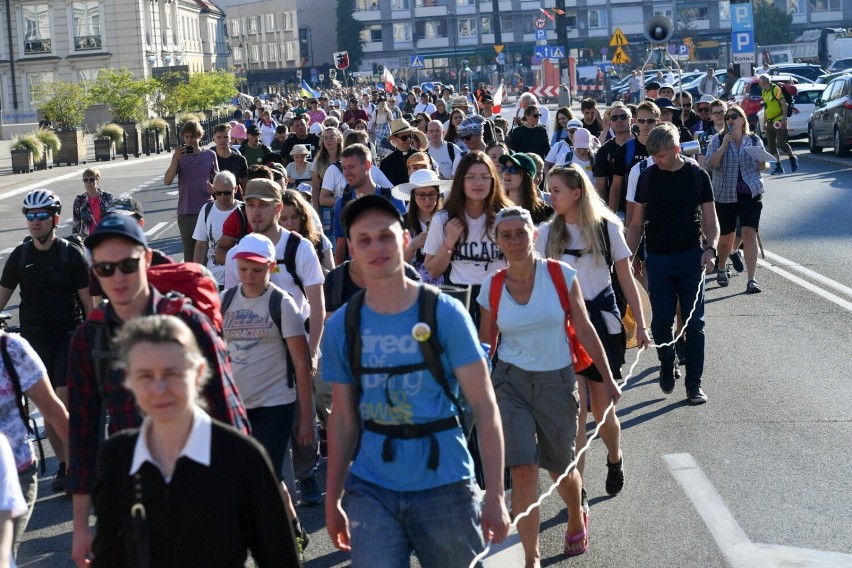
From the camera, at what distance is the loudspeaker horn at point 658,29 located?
24203 millimetres

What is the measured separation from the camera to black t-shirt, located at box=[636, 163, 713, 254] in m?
→ 9.62

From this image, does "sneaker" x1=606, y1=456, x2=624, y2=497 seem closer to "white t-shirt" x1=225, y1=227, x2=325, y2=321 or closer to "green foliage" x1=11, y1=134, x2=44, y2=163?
"white t-shirt" x1=225, y1=227, x2=325, y2=321

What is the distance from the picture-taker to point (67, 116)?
5456 cm

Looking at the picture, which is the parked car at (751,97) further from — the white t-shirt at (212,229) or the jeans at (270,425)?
the jeans at (270,425)

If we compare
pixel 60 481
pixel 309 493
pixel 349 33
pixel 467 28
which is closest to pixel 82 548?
pixel 309 493

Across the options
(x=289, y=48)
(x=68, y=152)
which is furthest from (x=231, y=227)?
(x=289, y=48)

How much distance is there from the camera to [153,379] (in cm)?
365

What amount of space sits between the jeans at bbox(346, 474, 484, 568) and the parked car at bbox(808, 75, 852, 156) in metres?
27.6

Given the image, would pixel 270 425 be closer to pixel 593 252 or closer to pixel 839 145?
pixel 593 252

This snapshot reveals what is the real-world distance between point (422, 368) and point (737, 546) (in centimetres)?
291

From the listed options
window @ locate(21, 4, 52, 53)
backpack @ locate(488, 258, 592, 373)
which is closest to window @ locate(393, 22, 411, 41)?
window @ locate(21, 4, 52, 53)

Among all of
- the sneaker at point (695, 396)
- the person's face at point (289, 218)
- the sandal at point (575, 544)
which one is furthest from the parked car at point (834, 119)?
the sandal at point (575, 544)

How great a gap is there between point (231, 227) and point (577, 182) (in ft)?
8.46

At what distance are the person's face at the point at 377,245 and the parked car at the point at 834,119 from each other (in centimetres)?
2756
